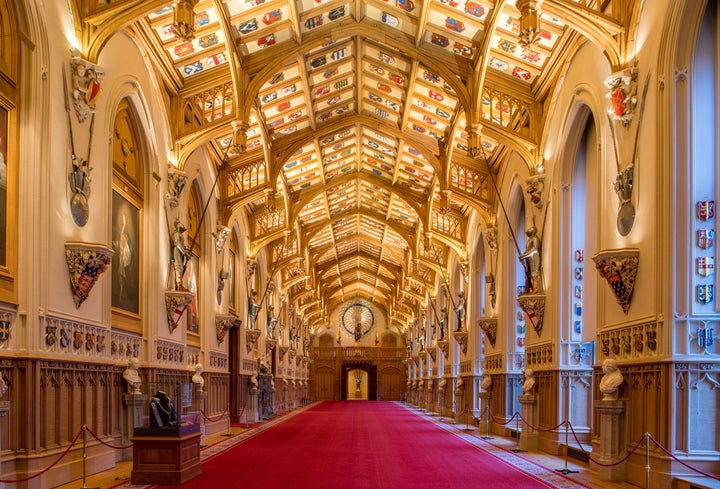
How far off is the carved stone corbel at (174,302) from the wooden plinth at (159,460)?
608 cm

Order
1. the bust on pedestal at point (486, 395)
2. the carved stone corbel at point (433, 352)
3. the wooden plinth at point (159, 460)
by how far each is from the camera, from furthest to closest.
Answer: the carved stone corbel at point (433, 352) → the bust on pedestal at point (486, 395) → the wooden plinth at point (159, 460)

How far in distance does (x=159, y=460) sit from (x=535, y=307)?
9678mm

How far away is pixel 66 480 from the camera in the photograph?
37.0ft

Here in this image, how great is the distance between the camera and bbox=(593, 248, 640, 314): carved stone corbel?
1186 centimetres

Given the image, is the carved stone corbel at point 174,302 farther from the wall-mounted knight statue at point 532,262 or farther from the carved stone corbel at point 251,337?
the carved stone corbel at point 251,337

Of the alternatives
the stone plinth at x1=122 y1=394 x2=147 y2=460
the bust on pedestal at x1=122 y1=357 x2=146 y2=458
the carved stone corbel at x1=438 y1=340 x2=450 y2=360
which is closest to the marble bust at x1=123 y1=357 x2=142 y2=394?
the bust on pedestal at x1=122 y1=357 x2=146 y2=458

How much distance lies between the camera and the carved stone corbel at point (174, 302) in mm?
17425

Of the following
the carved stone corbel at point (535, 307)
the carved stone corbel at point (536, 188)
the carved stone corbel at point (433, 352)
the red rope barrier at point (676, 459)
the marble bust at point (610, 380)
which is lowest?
the carved stone corbel at point (433, 352)

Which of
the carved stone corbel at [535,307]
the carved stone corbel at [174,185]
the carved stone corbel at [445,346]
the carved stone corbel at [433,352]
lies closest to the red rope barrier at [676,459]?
the carved stone corbel at [535,307]

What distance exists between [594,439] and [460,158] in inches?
483

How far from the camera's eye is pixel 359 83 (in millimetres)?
23203

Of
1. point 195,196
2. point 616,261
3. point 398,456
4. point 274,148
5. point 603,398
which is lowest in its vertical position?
point 398,456

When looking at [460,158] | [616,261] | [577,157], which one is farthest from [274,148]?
[616,261]

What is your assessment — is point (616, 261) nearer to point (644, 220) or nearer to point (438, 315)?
point (644, 220)
